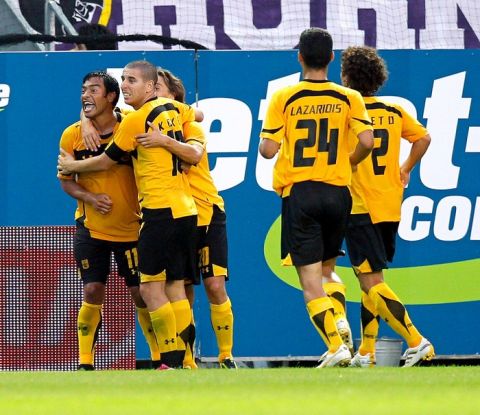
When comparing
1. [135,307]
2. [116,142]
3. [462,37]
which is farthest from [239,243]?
[462,37]

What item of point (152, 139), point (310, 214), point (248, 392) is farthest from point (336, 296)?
point (248, 392)

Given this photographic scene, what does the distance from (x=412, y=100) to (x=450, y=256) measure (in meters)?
1.32

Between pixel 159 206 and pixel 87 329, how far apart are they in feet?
4.44

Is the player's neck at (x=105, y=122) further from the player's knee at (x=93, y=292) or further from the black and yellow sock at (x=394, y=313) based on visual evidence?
the black and yellow sock at (x=394, y=313)

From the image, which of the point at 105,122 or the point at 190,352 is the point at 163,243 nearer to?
the point at 190,352

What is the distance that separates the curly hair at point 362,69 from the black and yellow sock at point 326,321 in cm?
178

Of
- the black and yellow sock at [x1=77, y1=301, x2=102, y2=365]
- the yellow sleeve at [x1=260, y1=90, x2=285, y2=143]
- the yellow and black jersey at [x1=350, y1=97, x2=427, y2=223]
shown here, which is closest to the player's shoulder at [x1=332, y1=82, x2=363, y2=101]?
the yellow sleeve at [x1=260, y1=90, x2=285, y2=143]

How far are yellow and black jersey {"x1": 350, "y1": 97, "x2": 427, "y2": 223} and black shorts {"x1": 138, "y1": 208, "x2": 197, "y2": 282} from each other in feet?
4.58

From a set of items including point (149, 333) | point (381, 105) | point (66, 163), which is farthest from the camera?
point (149, 333)

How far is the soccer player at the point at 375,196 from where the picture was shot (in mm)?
10164

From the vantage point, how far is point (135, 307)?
1119 cm

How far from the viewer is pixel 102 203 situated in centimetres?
999

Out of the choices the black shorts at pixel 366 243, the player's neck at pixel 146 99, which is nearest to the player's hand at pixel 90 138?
the player's neck at pixel 146 99

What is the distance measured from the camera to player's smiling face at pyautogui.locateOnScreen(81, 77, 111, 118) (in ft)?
33.2
